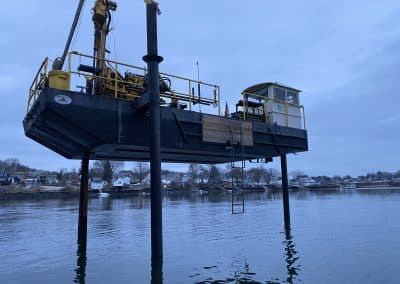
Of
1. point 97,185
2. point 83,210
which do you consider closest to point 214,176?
point 97,185

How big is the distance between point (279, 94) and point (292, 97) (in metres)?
1.11

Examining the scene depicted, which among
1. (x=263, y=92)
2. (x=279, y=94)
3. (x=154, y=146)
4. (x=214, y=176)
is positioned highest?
(x=214, y=176)

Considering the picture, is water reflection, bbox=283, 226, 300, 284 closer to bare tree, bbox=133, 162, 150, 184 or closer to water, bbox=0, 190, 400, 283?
water, bbox=0, 190, 400, 283

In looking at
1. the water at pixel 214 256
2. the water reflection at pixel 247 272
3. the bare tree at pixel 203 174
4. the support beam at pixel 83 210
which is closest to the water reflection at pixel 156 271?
the water at pixel 214 256

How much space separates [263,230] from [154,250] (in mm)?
14862

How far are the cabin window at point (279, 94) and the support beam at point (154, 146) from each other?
936 cm

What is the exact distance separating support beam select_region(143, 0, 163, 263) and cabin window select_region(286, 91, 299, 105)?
10378 mm

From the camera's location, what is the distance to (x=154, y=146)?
12641 millimetres

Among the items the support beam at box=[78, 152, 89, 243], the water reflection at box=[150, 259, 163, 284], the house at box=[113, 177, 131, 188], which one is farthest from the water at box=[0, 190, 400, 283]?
the house at box=[113, 177, 131, 188]

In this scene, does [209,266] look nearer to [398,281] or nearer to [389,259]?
[398,281]

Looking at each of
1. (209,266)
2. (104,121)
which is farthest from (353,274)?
(104,121)

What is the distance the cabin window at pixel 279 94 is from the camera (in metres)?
20.7

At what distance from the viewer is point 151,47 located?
42.3 feet

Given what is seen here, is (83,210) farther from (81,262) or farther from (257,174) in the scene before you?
(257,174)
